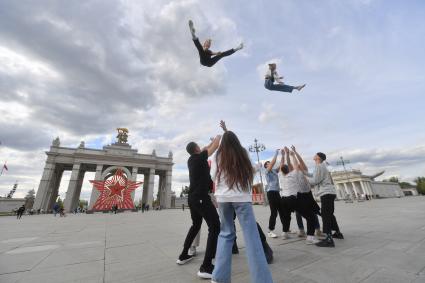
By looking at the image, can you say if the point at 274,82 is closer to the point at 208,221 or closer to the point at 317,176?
the point at 317,176

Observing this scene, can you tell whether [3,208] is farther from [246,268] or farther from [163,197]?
[246,268]

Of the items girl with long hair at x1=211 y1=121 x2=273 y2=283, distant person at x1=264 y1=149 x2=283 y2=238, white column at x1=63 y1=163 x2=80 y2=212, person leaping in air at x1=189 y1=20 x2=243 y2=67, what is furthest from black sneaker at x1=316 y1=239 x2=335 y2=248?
white column at x1=63 y1=163 x2=80 y2=212

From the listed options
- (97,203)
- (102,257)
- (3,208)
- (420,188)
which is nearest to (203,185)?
(102,257)

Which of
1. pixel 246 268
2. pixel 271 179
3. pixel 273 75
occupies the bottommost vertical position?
pixel 246 268

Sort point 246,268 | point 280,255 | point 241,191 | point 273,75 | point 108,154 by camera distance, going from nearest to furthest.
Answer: point 241,191 → point 246,268 → point 280,255 → point 273,75 → point 108,154

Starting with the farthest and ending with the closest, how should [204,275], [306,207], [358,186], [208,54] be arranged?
1. [358,186]
2. [208,54]
3. [306,207]
4. [204,275]

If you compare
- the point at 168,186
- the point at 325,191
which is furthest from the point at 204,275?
the point at 168,186

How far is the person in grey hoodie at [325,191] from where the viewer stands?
13.4 ft

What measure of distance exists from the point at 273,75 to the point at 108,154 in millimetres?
41350

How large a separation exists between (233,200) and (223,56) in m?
4.95

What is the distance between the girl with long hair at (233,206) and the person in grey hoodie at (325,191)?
8.46 feet

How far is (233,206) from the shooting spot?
2469 millimetres

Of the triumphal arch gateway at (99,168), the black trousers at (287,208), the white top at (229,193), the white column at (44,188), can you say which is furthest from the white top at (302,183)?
the white column at (44,188)

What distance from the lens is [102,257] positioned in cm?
365
